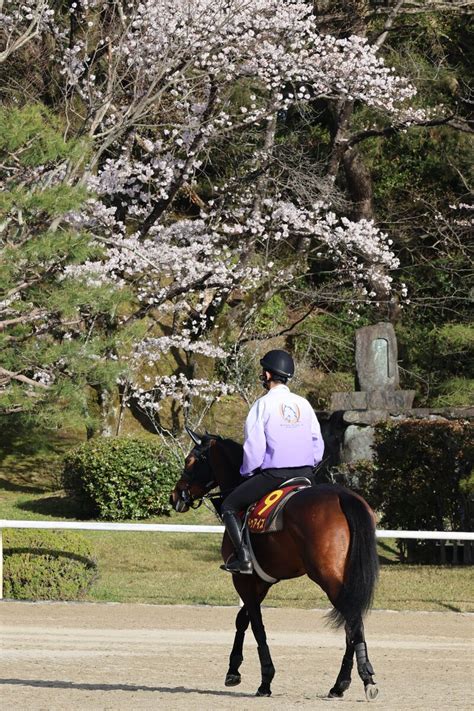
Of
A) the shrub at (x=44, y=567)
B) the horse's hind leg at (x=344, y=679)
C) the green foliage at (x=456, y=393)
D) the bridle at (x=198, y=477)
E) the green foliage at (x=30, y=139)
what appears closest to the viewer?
the horse's hind leg at (x=344, y=679)

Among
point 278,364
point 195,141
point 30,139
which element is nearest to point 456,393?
point 195,141

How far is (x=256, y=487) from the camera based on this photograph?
6.71 m

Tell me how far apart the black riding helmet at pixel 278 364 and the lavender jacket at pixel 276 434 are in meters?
0.12

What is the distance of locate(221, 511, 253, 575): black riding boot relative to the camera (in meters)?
6.66

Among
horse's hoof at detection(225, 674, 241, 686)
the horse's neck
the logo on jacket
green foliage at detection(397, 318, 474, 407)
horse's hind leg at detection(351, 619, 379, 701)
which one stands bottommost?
horse's hoof at detection(225, 674, 241, 686)

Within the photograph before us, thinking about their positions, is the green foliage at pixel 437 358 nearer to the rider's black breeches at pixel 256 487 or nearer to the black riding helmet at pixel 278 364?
the black riding helmet at pixel 278 364

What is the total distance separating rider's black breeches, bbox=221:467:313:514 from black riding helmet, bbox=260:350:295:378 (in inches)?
22.3

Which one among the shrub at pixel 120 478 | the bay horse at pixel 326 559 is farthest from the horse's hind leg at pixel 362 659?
the shrub at pixel 120 478

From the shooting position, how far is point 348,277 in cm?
2317

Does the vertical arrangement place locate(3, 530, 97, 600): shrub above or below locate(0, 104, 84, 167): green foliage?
below

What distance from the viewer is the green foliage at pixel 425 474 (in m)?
13.2

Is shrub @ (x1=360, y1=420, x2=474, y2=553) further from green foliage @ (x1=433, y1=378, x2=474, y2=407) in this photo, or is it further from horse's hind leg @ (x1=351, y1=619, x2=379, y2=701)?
horse's hind leg @ (x1=351, y1=619, x2=379, y2=701)

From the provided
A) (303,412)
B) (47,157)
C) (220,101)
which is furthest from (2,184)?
(303,412)

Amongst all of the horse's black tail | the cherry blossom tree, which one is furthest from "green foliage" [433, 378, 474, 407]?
the horse's black tail
